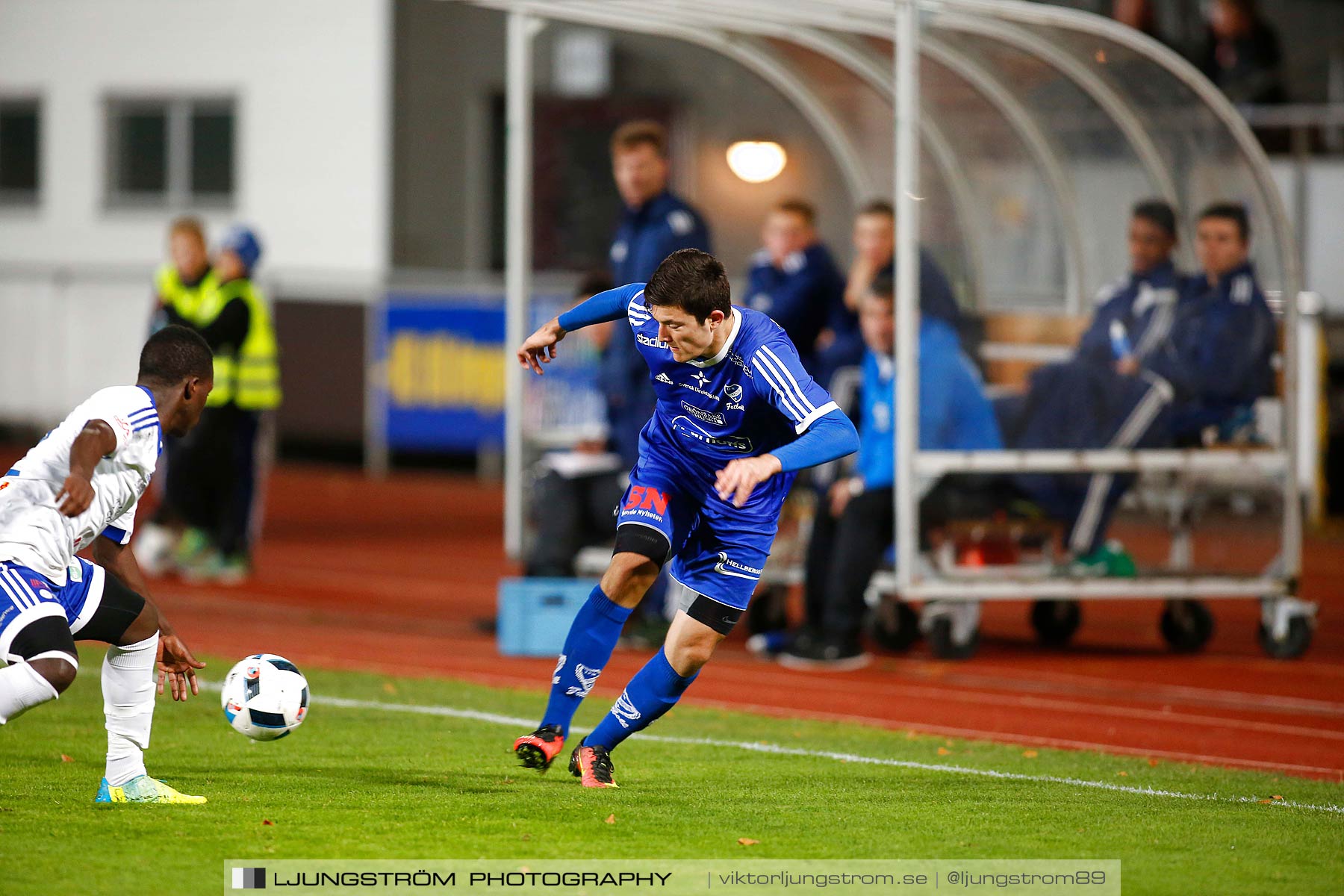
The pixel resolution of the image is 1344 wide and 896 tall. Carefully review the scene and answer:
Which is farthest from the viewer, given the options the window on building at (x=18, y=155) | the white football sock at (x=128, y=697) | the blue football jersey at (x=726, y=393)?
the window on building at (x=18, y=155)

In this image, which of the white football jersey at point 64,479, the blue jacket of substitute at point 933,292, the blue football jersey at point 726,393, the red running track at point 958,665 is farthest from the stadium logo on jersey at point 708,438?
the blue jacket of substitute at point 933,292

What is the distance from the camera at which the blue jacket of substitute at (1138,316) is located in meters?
10.3

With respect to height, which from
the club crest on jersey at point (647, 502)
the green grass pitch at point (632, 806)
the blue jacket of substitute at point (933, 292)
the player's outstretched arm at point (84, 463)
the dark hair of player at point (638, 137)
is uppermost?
the dark hair of player at point (638, 137)

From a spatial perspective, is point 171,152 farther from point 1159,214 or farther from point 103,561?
point 103,561

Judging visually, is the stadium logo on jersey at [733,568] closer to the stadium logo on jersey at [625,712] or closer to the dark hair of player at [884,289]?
the stadium logo on jersey at [625,712]

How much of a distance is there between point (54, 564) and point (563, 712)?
5.88ft

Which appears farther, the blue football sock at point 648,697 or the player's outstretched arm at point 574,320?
the player's outstretched arm at point 574,320

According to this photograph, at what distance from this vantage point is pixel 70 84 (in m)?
24.8

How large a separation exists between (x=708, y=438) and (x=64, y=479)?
83.0 inches

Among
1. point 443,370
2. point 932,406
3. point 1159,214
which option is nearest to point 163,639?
point 932,406

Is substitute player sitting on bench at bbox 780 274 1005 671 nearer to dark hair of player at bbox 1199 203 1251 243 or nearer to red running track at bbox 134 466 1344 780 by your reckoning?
red running track at bbox 134 466 1344 780

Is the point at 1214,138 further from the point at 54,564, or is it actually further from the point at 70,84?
the point at 70,84

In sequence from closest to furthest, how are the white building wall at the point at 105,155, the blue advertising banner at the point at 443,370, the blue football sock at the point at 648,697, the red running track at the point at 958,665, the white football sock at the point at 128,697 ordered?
the white football sock at the point at 128,697, the blue football sock at the point at 648,697, the red running track at the point at 958,665, the blue advertising banner at the point at 443,370, the white building wall at the point at 105,155

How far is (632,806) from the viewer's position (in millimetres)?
5684
